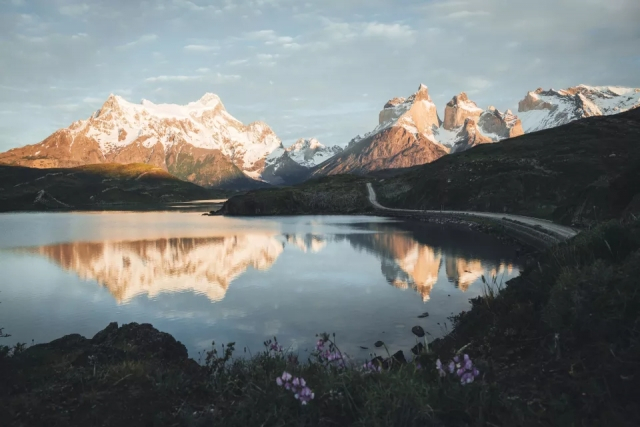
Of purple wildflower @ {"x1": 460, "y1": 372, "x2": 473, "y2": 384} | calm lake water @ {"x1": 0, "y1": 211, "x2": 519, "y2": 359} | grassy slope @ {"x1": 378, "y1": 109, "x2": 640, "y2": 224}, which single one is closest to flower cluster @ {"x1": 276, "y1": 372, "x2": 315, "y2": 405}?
purple wildflower @ {"x1": 460, "y1": 372, "x2": 473, "y2": 384}

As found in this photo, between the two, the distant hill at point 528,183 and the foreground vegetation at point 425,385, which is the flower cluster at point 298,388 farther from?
the distant hill at point 528,183

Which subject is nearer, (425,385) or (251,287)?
(425,385)

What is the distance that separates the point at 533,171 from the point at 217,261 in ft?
271

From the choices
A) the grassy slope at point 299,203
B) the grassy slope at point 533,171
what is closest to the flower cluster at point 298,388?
the grassy slope at point 533,171

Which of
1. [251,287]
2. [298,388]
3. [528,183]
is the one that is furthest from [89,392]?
[528,183]

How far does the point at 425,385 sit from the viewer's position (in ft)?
27.0

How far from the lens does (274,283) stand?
36.4 meters

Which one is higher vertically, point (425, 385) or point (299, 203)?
point (425, 385)

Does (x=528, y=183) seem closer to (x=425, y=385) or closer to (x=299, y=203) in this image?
(x=299, y=203)

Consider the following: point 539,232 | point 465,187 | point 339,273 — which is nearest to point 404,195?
point 465,187

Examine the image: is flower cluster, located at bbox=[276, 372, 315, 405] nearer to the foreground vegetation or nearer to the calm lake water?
the foreground vegetation

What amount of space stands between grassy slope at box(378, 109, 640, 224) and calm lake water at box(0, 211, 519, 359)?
23.5m

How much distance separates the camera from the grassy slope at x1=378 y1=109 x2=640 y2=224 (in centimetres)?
9225

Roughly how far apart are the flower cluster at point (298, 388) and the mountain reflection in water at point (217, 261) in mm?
22695
